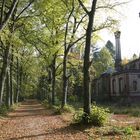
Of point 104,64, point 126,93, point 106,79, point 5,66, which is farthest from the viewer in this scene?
point 104,64

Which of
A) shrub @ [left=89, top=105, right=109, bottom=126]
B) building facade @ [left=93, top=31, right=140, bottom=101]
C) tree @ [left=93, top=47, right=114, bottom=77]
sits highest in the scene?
tree @ [left=93, top=47, right=114, bottom=77]

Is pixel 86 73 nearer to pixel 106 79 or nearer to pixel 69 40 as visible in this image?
pixel 69 40

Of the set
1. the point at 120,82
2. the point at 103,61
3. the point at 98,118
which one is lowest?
the point at 98,118

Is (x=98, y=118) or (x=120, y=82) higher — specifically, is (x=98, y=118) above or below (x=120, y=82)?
below

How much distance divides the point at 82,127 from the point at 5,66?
1147cm

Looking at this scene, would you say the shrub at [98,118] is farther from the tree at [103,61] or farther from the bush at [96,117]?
the tree at [103,61]

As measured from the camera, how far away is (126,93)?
5403 centimetres

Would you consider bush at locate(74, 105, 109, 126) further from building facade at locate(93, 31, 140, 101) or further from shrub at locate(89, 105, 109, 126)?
building facade at locate(93, 31, 140, 101)

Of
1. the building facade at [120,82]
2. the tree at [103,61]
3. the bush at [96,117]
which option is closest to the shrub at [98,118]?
the bush at [96,117]

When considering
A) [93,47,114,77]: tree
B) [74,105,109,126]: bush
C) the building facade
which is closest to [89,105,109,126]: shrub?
[74,105,109,126]: bush

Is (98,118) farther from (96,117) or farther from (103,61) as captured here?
(103,61)

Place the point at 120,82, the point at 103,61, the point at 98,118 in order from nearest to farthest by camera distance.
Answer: the point at 98,118
the point at 120,82
the point at 103,61

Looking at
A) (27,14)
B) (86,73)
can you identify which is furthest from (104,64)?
(86,73)

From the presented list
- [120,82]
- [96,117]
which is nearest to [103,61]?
[120,82]
